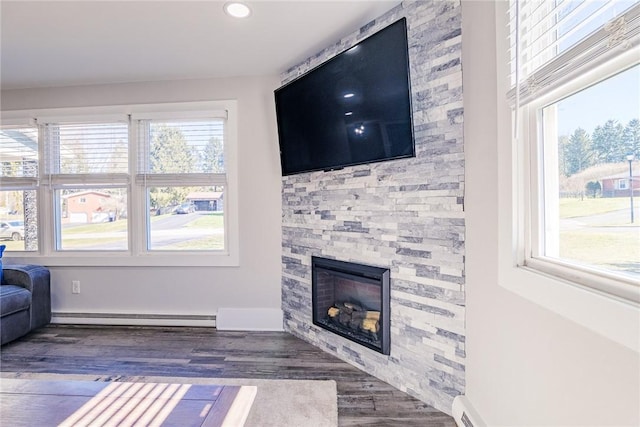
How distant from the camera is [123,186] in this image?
10.8 ft

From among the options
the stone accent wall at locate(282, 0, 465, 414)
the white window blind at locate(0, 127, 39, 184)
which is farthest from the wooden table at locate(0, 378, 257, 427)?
the white window blind at locate(0, 127, 39, 184)

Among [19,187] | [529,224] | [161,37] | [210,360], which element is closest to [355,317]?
[210,360]

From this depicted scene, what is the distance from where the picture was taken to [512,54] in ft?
4.37

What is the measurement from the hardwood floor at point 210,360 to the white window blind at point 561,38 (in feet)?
5.59

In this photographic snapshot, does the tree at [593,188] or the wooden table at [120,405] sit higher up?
the tree at [593,188]

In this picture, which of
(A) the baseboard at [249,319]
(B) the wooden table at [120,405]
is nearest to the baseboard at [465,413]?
(B) the wooden table at [120,405]

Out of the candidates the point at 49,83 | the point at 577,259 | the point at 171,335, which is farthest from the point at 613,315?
the point at 49,83

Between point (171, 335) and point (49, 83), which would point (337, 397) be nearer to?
point (171, 335)

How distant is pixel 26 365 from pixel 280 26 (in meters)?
3.09

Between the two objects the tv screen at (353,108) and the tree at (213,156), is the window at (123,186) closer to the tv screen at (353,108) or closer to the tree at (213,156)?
the tree at (213,156)

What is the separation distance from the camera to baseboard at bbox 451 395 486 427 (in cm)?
160

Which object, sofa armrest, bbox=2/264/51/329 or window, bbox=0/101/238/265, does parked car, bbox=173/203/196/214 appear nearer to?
window, bbox=0/101/238/265

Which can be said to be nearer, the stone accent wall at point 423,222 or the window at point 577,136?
the window at point 577,136

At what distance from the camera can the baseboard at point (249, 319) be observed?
3070mm
